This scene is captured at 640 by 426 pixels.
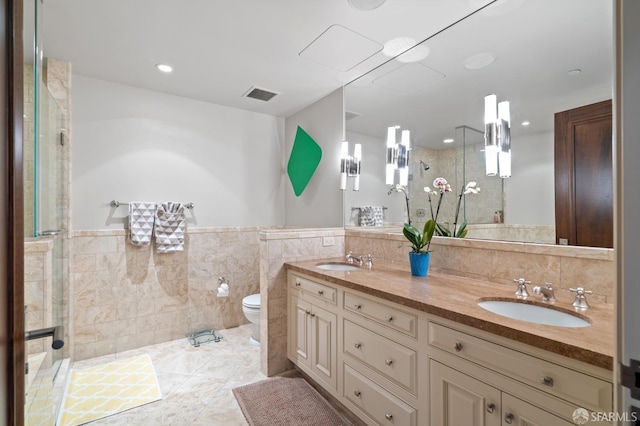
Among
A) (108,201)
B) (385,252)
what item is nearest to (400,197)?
(385,252)

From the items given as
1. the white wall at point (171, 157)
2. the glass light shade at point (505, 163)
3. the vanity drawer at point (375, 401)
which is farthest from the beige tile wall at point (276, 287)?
the glass light shade at point (505, 163)

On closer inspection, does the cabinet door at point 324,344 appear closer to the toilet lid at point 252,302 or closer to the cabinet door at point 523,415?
the toilet lid at point 252,302

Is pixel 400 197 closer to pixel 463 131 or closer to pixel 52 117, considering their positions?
pixel 463 131

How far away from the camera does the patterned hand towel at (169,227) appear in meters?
2.80

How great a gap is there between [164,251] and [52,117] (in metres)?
1.34

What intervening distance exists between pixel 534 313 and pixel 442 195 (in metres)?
0.92

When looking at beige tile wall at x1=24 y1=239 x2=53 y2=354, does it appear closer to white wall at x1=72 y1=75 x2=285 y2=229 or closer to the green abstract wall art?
white wall at x1=72 y1=75 x2=285 y2=229

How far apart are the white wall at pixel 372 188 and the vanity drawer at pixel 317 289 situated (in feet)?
2.73

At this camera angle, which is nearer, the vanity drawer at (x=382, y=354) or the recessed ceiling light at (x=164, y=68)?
the vanity drawer at (x=382, y=354)

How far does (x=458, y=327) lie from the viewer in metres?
1.16

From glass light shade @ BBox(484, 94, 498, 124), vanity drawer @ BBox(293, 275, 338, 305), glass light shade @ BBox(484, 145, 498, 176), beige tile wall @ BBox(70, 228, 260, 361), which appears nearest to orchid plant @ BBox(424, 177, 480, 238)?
glass light shade @ BBox(484, 145, 498, 176)

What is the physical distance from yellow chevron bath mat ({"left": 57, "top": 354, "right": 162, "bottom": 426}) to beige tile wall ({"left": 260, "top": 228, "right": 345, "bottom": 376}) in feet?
2.62

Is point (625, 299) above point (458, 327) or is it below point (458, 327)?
above

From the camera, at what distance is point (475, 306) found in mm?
1225
